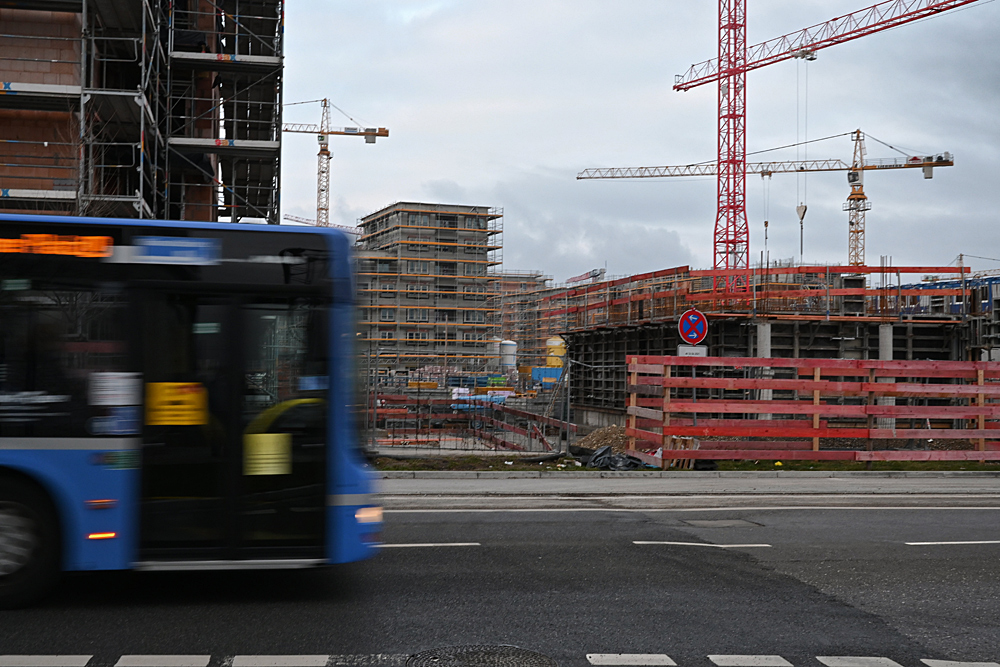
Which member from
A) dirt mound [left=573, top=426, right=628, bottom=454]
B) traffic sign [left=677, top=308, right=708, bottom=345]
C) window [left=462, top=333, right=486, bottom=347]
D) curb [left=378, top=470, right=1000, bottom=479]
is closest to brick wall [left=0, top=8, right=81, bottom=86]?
curb [left=378, top=470, right=1000, bottom=479]

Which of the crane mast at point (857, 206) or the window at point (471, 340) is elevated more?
the crane mast at point (857, 206)

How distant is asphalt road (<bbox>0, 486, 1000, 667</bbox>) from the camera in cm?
596

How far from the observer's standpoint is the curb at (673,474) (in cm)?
1572

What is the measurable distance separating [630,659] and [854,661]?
142cm

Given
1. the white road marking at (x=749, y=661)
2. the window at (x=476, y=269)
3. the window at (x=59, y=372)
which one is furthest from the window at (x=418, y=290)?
the white road marking at (x=749, y=661)

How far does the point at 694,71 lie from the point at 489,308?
45.9 meters

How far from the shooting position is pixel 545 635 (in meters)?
6.21

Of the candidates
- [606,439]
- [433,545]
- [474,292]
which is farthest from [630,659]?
[474,292]

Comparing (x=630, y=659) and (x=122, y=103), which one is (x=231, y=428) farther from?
(x=122, y=103)

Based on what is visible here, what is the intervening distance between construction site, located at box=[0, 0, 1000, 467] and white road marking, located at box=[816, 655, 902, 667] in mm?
3923

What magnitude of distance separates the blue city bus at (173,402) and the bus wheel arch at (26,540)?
0.01 meters

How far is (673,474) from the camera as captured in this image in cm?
1648

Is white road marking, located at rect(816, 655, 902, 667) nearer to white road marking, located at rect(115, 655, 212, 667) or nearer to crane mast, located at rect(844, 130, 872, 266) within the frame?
white road marking, located at rect(115, 655, 212, 667)

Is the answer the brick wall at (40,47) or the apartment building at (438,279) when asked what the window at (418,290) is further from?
the brick wall at (40,47)
